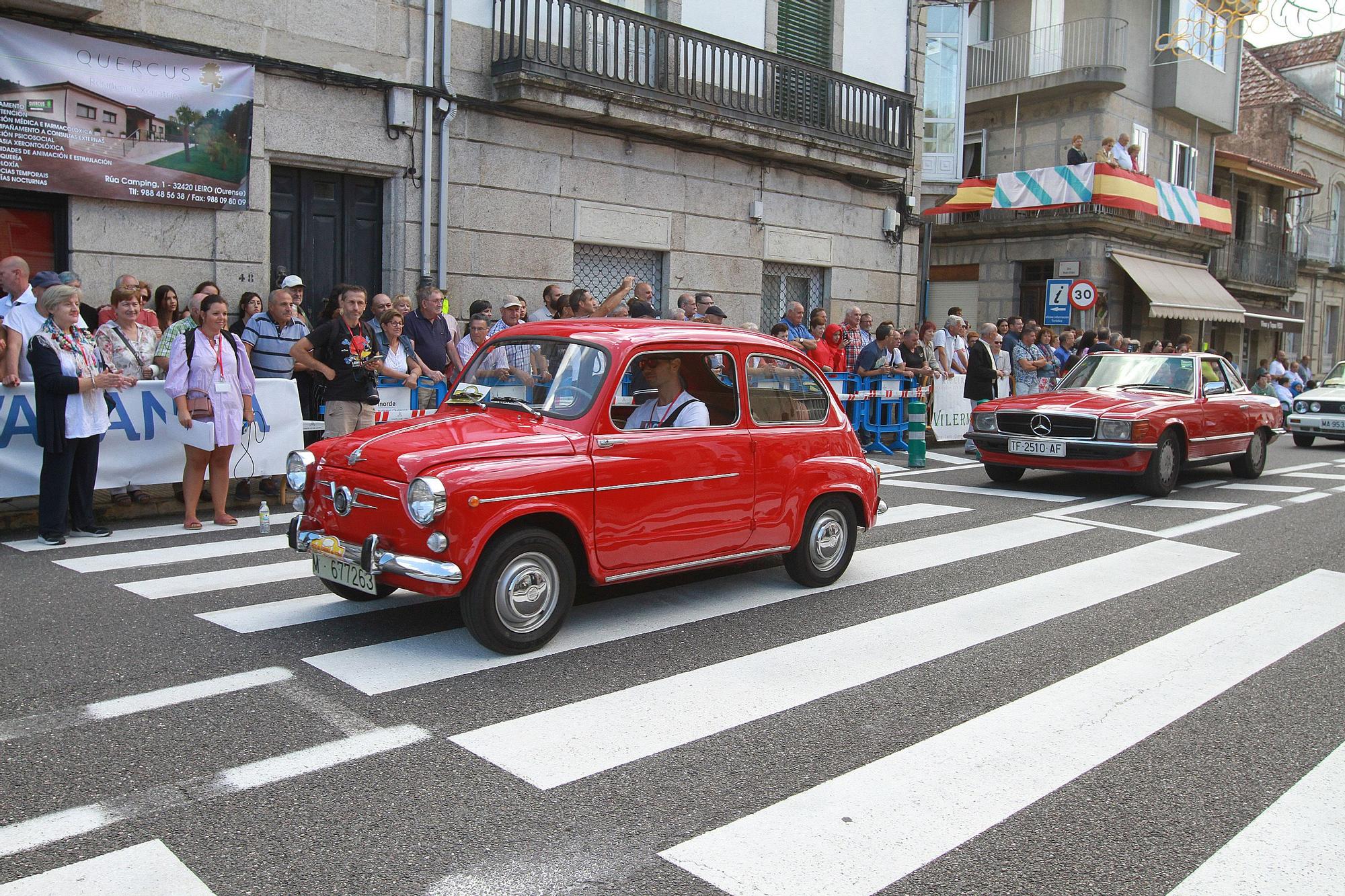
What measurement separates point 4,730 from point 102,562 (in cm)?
330

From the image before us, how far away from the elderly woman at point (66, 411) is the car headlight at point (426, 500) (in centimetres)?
420

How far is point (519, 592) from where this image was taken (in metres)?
5.46

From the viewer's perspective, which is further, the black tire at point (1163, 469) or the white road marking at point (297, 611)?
the black tire at point (1163, 469)

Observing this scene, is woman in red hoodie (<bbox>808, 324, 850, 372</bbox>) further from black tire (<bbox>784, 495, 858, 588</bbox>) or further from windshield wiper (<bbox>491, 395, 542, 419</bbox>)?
windshield wiper (<bbox>491, 395, 542, 419</bbox>)

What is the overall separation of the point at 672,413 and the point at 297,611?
2.42 meters

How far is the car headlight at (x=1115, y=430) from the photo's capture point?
1129cm

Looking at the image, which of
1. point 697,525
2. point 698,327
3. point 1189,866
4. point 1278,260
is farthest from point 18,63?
point 1278,260

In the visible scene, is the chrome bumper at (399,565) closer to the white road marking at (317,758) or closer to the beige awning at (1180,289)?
the white road marking at (317,758)

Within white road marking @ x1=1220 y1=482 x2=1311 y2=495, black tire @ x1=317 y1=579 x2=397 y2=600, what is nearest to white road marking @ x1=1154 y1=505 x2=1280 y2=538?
white road marking @ x1=1220 y1=482 x2=1311 y2=495

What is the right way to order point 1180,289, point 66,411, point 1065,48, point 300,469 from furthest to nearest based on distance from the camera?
point 1180,289, point 1065,48, point 66,411, point 300,469

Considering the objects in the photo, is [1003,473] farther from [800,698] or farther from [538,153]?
[800,698]

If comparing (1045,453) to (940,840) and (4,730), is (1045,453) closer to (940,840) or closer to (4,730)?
(940,840)

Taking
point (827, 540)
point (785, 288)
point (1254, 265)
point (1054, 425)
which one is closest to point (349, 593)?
point (827, 540)

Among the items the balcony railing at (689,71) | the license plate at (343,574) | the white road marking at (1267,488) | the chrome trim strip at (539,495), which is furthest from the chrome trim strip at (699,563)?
the balcony railing at (689,71)
